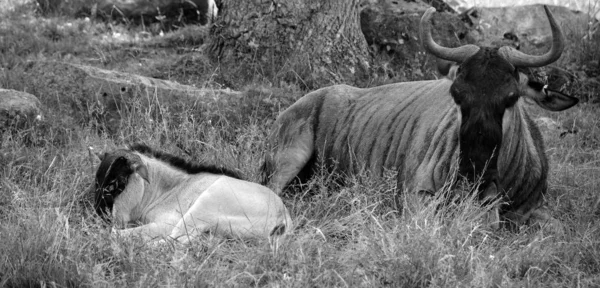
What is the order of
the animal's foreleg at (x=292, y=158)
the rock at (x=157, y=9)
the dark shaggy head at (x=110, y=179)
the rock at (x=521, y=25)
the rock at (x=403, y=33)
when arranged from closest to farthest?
the dark shaggy head at (x=110, y=179) → the animal's foreleg at (x=292, y=158) → the rock at (x=403, y=33) → the rock at (x=521, y=25) → the rock at (x=157, y=9)

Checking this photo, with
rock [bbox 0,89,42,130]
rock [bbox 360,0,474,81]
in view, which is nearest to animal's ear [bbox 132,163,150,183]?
rock [bbox 0,89,42,130]

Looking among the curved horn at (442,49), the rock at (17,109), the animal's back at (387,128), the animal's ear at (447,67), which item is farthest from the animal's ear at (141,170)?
the animal's ear at (447,67)

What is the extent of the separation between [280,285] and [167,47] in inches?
237

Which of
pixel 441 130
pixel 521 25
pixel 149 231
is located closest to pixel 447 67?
pixel 441 130

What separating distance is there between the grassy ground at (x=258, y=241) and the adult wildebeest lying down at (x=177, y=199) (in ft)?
0.56

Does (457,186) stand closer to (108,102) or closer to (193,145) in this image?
(193,145)

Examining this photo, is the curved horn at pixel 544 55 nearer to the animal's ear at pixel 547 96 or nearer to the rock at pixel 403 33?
the animal's ear at pixel 547 96

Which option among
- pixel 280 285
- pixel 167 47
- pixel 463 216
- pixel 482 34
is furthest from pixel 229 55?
pixel 280 285

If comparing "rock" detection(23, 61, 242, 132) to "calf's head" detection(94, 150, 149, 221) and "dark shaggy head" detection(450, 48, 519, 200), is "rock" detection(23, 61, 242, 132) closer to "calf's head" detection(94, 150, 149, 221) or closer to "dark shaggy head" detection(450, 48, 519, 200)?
"calf's head" detection(94, 150, 149, 221)

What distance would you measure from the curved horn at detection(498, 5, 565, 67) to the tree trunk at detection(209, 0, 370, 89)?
3.05m

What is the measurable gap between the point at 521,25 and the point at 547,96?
5362 millimetres

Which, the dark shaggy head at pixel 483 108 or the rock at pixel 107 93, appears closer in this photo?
the dark shaggy head at pixel 483 108

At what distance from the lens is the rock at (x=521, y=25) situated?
1073 cm

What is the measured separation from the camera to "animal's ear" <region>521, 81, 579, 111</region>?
633 centimetres
